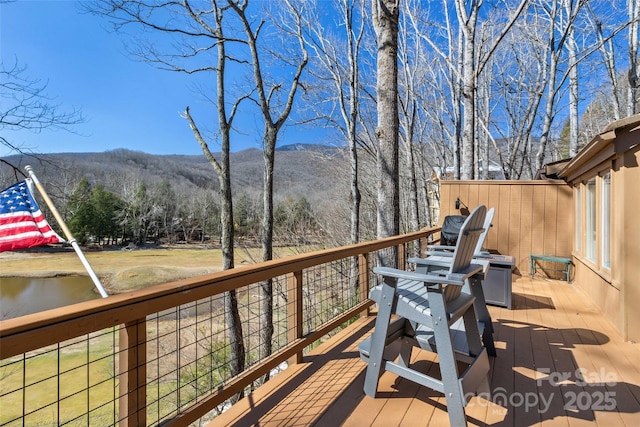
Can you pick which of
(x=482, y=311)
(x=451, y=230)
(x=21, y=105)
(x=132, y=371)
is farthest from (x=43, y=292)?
(x=482, y=311)

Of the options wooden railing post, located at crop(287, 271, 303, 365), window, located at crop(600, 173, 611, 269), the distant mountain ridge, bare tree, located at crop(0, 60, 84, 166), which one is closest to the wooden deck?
wooden railing post, located at crop(287, 271, 303, 365)

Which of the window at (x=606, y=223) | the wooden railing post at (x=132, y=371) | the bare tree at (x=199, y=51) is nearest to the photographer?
the wooden railing post at (x=132, y=371)

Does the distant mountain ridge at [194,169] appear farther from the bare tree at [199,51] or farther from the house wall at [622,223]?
the house wall at [622,223]

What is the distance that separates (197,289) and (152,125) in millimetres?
24155

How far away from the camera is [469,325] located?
2066mm

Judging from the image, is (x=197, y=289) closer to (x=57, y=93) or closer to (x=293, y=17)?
(x=57, y=93)

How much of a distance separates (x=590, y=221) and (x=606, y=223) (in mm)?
964

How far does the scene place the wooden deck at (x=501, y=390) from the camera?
1873mm

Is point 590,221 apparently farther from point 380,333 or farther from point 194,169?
point 194,169

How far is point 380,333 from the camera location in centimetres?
195

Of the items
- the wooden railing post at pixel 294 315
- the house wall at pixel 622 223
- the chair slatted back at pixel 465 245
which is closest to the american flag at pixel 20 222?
the wooden railing post at pixel 294 315

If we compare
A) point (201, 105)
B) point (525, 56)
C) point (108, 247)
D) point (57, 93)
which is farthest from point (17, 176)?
point (108, 247)

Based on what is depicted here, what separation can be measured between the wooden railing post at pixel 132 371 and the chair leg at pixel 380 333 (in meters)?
1.21

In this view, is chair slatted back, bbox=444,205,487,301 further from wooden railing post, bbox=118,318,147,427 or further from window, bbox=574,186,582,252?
window, bbox=574,186,582,252
